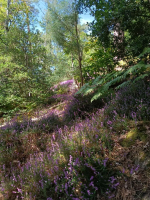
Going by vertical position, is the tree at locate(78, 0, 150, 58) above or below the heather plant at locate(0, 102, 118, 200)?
above

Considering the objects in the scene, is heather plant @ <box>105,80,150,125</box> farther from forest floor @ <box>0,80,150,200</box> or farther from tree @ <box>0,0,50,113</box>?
tree @ <box>0,0,50,113</box>

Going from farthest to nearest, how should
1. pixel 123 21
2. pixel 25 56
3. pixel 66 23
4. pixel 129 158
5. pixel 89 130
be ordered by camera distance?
1. pixel 25 56
2. pixel 66 23
3. pixel 123 21
4. pixel 89 130
5. pixel 129 158

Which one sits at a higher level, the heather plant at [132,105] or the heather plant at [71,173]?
the heather plant at [132,105]

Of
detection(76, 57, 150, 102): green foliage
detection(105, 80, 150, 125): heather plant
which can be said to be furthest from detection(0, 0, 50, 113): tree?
detection(105, 80, 150, 125): heather plant

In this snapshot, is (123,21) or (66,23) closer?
(123,21)

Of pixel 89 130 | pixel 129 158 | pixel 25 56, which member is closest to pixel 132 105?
pixel 89 130

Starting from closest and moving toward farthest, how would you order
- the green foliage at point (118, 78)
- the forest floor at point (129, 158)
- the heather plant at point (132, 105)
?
the forest floor at point (129, 158) → the heather plant at point (132, 105) → the green foliage at point (118, 78)

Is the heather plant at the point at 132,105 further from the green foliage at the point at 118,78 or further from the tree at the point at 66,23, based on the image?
the tree at the point at 66,23

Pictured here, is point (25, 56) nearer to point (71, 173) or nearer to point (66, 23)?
point (66, 23)

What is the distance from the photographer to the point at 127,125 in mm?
2455

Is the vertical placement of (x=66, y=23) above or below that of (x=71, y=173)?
above

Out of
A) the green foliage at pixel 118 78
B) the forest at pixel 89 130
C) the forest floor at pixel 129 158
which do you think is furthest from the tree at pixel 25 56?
the forest floor at pixel 129 158

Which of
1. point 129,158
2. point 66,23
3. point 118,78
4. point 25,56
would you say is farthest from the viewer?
point 25,56

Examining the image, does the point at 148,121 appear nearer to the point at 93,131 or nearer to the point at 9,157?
the point at 93,131
